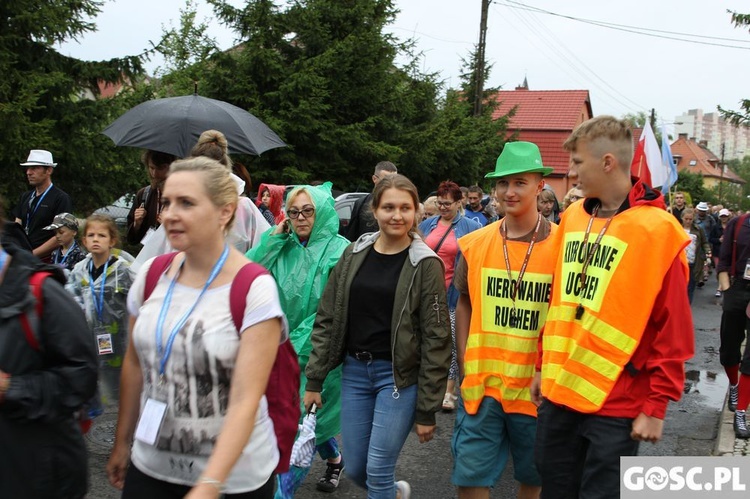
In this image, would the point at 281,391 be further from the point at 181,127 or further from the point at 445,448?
the point at 181,127

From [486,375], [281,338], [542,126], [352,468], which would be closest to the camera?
[281,338]

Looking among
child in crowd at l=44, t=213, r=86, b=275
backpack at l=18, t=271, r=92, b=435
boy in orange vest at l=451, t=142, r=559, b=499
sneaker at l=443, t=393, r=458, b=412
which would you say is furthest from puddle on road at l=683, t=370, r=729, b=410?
backpack at l=18, t=271, r=92, b=435

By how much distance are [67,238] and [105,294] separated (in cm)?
189

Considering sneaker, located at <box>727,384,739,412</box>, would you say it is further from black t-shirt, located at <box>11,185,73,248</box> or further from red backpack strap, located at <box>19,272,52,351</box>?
black t-shirt, located at <box>11,185,73,248</box>

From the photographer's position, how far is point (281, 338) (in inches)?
103

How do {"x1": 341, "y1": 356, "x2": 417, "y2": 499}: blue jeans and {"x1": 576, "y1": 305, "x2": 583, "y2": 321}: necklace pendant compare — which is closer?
{"x1": 576, "y1": 305, "x2": 583, "y2": 321}: necklace pendant

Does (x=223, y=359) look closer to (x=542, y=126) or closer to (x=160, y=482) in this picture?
(x=160, y=482)

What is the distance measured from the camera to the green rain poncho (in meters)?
4.61

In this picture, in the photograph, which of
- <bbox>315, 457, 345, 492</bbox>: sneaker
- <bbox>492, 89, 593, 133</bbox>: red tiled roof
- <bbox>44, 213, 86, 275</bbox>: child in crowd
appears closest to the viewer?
<bbox>315, 457, 345, 492</bbox>: sneaker

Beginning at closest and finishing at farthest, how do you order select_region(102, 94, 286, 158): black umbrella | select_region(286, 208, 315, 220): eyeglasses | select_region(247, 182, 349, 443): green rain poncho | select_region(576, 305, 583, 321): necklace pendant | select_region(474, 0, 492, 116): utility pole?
1. select_region(576, 305, 583, 321): necklace pendant
2. select_region(247, 182, 349, 443): green rain poncho
3. select_region(286, 208, 315, 220): eyeglasses
4. select_region(102, 94, 286, 158): black umbrella
5. select_region(474, 0, 492, 116): utility pole

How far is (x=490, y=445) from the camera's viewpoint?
3.85 metres

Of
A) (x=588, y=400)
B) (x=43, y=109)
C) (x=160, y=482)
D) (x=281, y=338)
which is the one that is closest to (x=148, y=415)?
(x=160, y=482)

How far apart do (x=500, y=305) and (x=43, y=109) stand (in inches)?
377

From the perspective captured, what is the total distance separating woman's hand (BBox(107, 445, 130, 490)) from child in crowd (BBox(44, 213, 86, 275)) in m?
4.45
